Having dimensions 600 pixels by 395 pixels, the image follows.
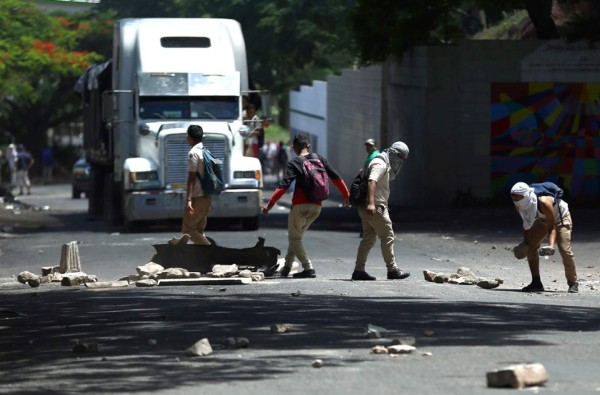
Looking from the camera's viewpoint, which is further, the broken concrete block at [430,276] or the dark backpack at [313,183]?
the dark backpack at [313,183]

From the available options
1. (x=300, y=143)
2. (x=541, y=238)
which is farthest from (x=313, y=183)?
(x=541, y=238)

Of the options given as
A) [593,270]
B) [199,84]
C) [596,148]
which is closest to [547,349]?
[593,270]

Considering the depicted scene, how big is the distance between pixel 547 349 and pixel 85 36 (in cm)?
5655

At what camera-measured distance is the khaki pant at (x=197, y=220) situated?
59.8 feet

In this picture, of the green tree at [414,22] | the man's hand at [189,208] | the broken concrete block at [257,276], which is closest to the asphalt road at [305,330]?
the broken concrete block at [257,276]

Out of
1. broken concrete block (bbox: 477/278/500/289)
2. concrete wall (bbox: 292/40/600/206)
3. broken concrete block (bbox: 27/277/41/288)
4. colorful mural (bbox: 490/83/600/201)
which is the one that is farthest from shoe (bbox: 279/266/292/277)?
concrete wall (bbox: 292/40/600/206)

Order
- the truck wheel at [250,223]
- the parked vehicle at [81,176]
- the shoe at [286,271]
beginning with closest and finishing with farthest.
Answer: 1. the shoe at [286,271]
2. the truck wheel at [250,223]
3. the parked vehicle at [81,176]

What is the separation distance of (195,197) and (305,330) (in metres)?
6.97

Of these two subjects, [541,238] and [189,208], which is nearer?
[541,238]

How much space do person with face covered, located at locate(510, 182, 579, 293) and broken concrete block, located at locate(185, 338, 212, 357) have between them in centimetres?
583

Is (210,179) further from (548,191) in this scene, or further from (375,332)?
(375,332)

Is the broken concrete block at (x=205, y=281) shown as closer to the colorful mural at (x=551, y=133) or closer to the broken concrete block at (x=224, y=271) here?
the broken concrete block at (x=224, y=271)

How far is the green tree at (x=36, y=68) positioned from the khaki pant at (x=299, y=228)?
31382 millimetres

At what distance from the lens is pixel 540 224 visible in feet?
51.4
